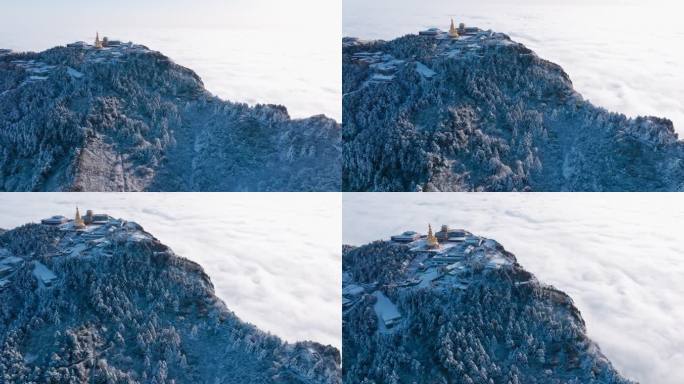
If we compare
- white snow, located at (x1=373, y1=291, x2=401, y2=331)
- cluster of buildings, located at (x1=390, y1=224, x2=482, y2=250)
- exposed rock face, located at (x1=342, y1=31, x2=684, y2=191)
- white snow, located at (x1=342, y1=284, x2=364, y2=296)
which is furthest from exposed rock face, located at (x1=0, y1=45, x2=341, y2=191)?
white snow, located at (x1=373, y1=291, x2=401, y2=331)

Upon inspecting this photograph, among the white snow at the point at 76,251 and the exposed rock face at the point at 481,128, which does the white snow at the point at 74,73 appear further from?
the exposed rock face at the point at 481,128

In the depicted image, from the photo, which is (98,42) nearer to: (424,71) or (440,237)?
(424,71)

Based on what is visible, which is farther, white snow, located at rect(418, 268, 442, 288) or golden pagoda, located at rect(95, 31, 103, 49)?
golden pagoda, located at rect(95, 31, 103, 49)

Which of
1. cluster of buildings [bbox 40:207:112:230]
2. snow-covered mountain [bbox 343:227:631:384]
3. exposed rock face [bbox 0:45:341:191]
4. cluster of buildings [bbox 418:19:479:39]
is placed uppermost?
cluster of buildings [bbox 418:19:479:39]

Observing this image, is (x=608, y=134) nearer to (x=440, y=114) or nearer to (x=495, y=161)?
(x=495, y=161)

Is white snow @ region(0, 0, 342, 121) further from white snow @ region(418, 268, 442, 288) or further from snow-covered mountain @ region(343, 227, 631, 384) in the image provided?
white snow @ region(418, 268, 442, 288)

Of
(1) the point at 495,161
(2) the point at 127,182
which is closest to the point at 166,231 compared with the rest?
(2) the point at 127,182
